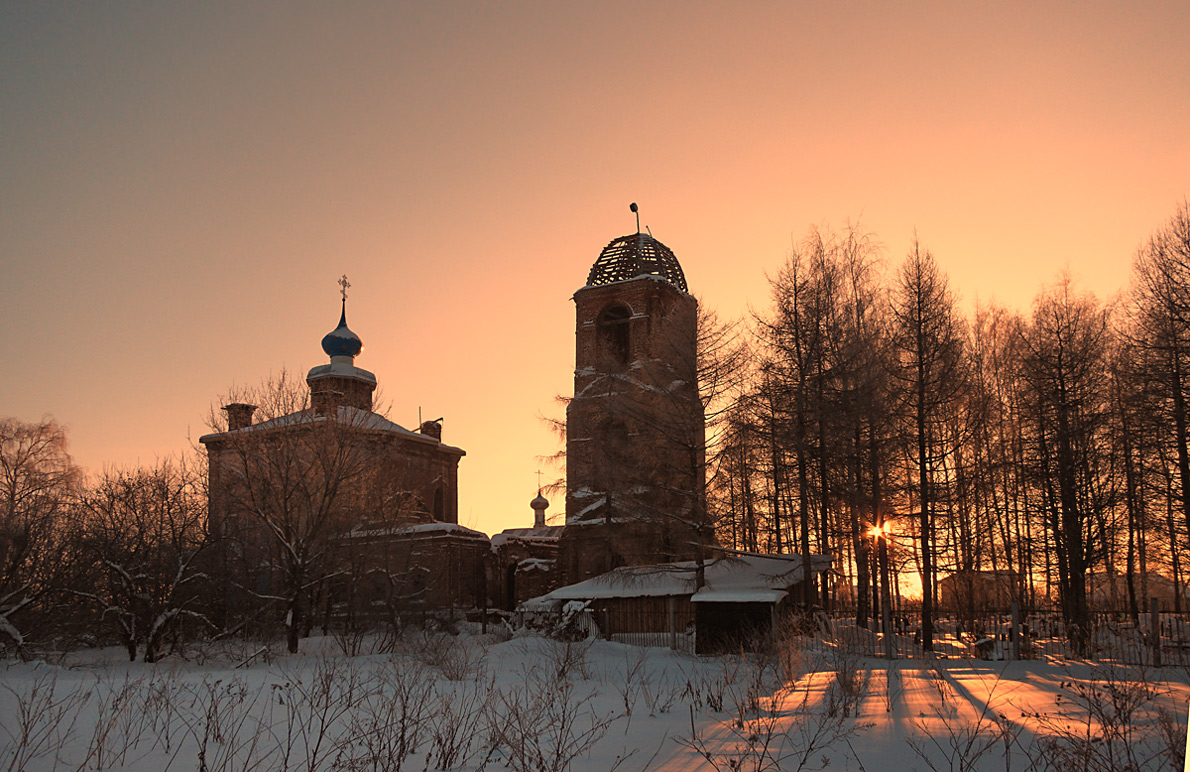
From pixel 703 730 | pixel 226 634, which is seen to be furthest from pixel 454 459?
pixel 703 730

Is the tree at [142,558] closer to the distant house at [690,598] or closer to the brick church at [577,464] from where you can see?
the brick church at [577,464]

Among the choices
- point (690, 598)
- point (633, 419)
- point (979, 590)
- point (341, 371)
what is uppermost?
point (341, 371)

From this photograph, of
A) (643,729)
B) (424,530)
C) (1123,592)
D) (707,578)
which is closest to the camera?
(643,729)

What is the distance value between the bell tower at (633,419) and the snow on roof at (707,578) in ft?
2.47

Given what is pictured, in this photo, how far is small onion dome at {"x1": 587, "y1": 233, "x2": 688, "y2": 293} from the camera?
32.5 meters

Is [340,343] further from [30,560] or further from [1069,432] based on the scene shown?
[1069,432]

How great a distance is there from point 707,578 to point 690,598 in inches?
42.2

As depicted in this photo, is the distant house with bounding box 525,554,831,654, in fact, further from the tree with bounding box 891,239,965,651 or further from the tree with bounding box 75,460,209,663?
the tree with bounding box 75,460,209,663

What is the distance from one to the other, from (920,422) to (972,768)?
1508 centimetres

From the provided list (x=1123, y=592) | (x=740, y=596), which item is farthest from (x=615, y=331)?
(x=1123, y=592)

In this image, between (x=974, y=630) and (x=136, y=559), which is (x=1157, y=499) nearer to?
(x=974, y=630)

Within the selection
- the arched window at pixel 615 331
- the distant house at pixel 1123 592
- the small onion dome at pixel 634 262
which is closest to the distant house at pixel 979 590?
the distant house at pixel 1123 592

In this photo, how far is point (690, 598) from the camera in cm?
2320

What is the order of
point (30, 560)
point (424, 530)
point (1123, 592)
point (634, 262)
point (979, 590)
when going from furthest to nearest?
point (1123, 592) < point (979, 590) < point (634, 262) < point (424, 530) < point (30, 560)
